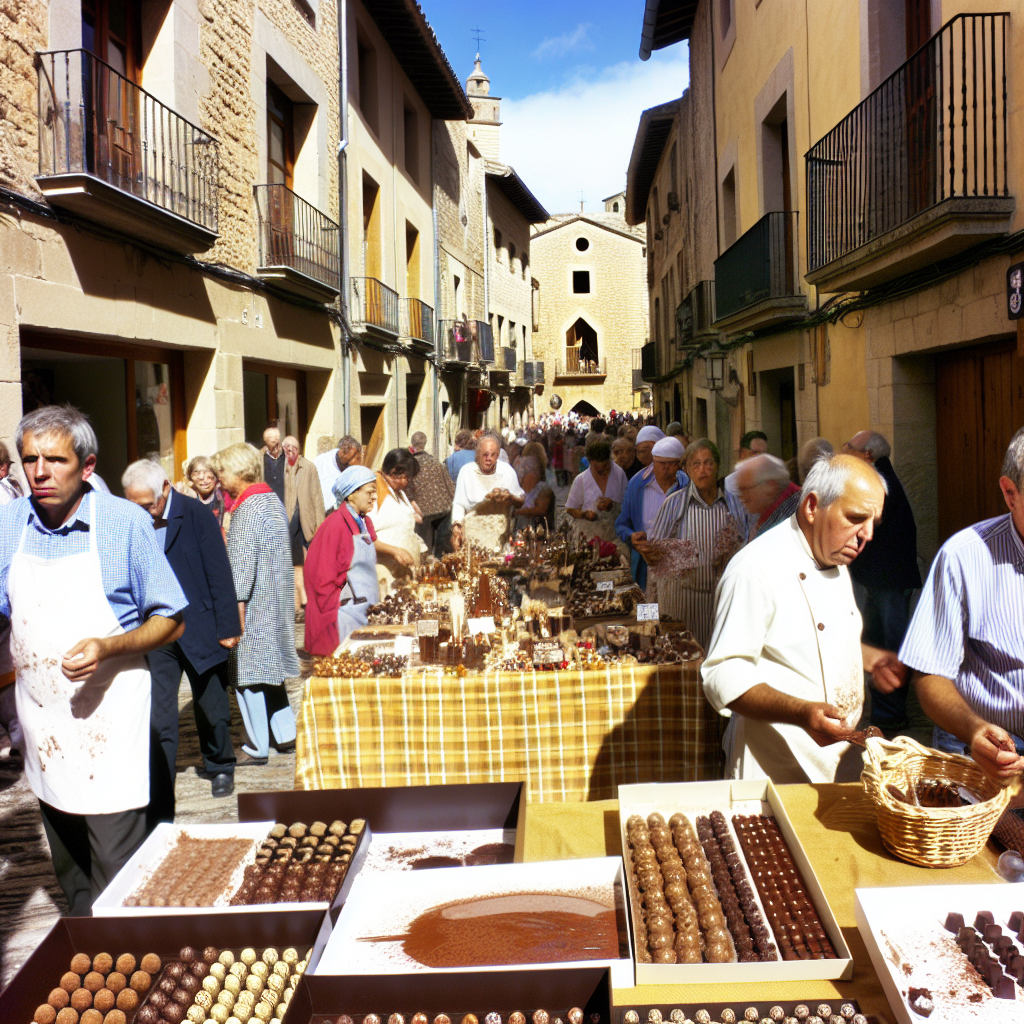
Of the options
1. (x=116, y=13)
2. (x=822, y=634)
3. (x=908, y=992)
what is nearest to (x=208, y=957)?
(x=908, y=992)

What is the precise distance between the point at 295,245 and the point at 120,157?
4045 millimetres

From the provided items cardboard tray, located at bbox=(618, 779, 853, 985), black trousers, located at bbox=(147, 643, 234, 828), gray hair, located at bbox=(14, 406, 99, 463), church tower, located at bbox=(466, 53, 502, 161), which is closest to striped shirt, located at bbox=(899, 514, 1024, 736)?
cardboard tray, located at bbox=(618, 779, 853, 985)

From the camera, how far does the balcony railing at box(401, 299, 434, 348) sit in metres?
18.0

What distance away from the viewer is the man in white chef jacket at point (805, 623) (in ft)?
8.99

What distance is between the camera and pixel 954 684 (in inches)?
100

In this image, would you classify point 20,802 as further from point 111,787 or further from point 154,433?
point 154,433

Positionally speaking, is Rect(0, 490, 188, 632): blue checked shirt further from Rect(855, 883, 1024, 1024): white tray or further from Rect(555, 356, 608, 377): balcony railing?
Rect(555, 356, 608, 377): balcony railing

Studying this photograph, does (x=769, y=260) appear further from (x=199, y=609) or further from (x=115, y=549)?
(x=115, y=549)

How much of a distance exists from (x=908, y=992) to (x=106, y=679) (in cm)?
245

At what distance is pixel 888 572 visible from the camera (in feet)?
19.6

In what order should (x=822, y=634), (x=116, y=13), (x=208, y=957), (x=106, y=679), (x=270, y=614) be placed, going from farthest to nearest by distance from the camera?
1. (x=116, y=13)
2. (x=270, y=614)
3. (x=106, y=679)
4. (x=822, y=634)
5. (x=208, y=957)

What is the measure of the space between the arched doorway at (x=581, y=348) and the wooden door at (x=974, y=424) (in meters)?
36.7

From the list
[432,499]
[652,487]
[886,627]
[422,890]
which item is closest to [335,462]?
[432,499]

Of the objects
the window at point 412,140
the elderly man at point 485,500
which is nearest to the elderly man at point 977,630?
the elderly man at point 485,500
